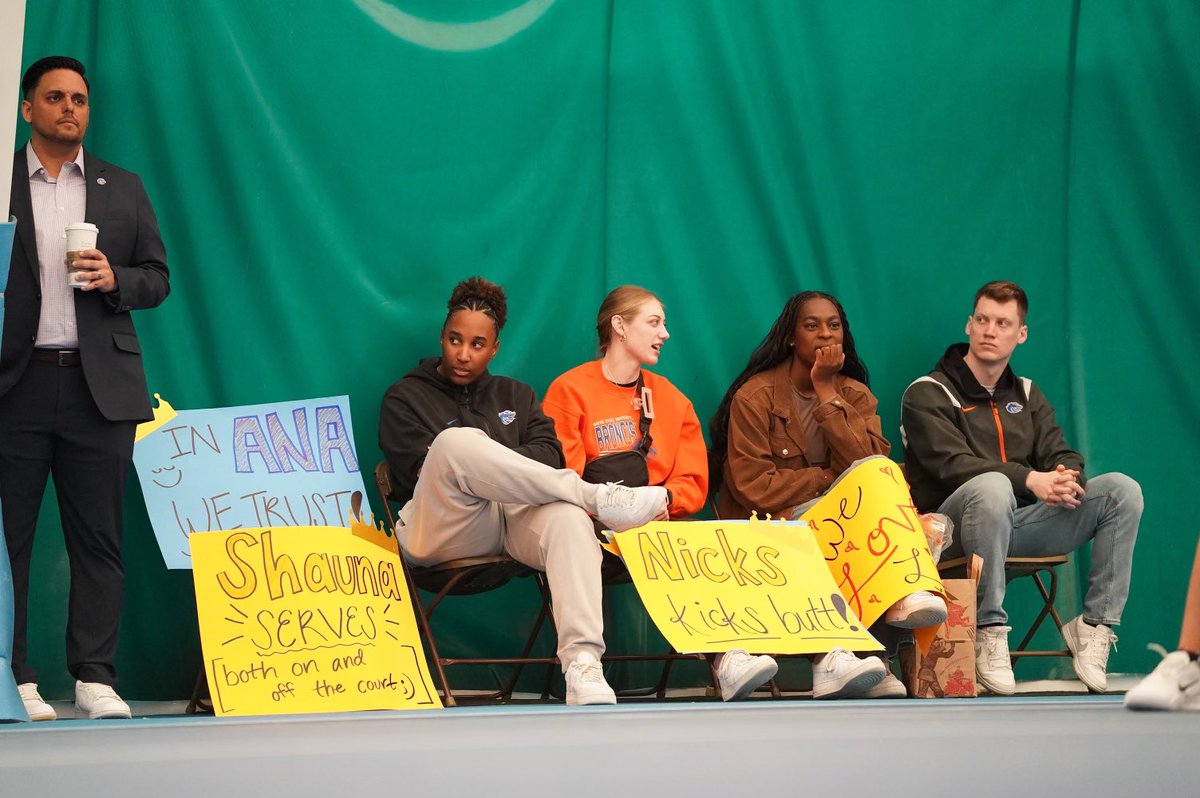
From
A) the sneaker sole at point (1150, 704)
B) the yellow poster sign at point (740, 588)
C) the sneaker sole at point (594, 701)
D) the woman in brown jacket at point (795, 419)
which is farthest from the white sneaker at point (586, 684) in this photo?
the sneaker sole at point (1150, 704)

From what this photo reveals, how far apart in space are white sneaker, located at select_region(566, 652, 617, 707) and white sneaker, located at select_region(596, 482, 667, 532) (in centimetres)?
39

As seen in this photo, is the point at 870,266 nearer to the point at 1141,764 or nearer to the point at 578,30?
the point at 578,30

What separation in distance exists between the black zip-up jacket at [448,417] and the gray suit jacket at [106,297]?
2.54 ft

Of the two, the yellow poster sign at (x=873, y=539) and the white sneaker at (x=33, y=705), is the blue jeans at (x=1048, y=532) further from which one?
the white sneaker at (x=33, y=705)

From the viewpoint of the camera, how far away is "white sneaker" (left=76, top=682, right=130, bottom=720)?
11.9 ft

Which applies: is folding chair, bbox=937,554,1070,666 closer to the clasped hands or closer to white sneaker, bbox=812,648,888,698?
the clasped hands

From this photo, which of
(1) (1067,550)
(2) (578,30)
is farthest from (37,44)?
(1) (1067,550)

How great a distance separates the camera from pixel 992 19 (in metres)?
5.27

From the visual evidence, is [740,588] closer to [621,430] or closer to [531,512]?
[531,512]

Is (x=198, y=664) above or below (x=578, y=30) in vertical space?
below

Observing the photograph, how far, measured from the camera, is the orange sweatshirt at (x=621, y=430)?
14.9ft

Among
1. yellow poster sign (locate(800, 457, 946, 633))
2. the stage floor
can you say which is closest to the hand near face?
yellow poster sign (locate(800, 457, 946, 633))

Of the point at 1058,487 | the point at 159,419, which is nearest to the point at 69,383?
the point at 159,419

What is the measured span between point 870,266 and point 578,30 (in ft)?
4.57
